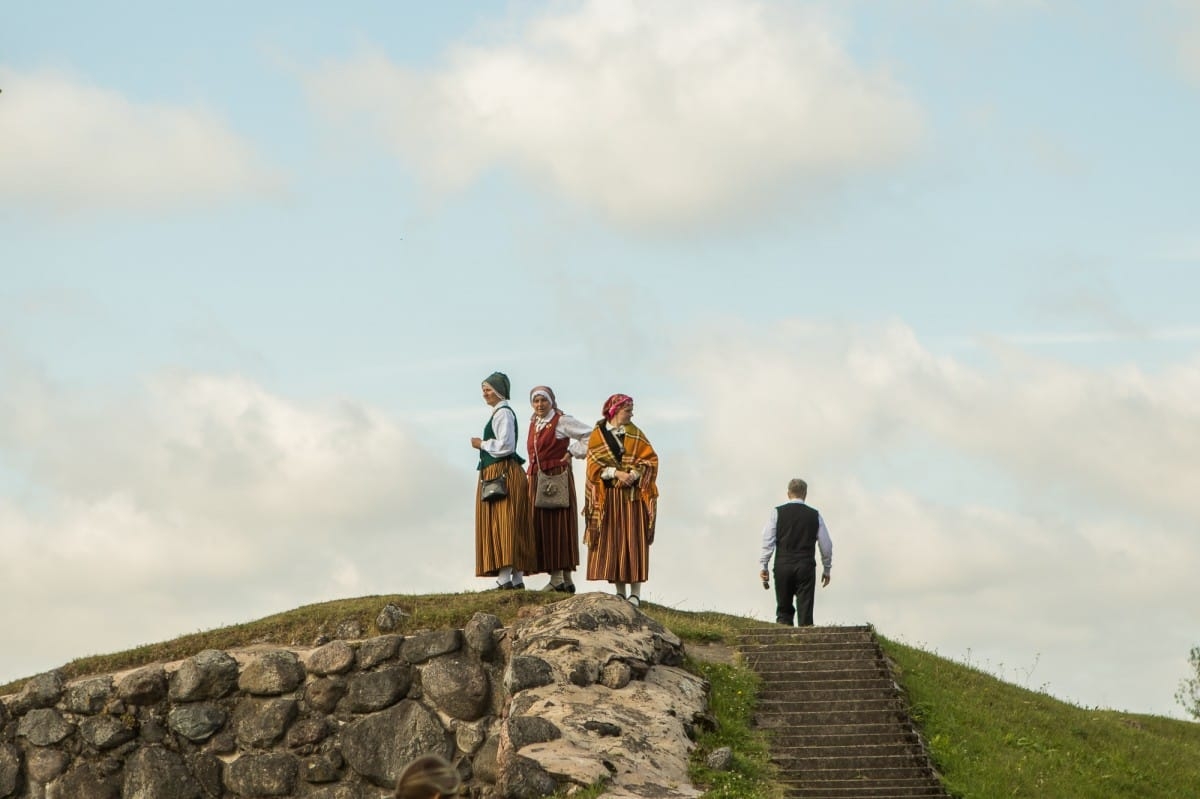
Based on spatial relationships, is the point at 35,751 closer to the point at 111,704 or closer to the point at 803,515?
the point at 111,704

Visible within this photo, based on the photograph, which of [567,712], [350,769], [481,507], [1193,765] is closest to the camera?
[567,712]

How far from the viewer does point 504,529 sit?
740 inches

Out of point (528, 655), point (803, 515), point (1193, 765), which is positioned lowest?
point (1193, 765)

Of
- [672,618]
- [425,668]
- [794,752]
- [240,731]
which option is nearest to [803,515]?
[672,618]

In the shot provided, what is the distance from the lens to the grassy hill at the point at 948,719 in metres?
15.7

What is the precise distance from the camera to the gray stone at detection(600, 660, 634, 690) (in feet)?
52.2

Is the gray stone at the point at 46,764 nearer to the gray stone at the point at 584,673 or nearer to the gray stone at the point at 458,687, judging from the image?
the gray stone at the point at 458,687

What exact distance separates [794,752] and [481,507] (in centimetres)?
504

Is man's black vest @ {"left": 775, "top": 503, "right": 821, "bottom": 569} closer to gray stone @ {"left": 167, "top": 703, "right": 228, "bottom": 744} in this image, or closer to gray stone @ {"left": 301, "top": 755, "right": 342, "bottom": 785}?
gray stone @ {"left": 301, "top": 755, "right": 342, "bottom": 785}

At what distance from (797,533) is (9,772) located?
29.4ft

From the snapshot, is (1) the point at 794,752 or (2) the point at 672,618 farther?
(2) the point at 672,618

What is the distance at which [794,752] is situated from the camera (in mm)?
15836

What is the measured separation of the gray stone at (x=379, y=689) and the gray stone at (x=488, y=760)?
114 cm

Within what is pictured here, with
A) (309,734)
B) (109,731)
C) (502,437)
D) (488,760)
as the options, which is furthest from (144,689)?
(502,437)
